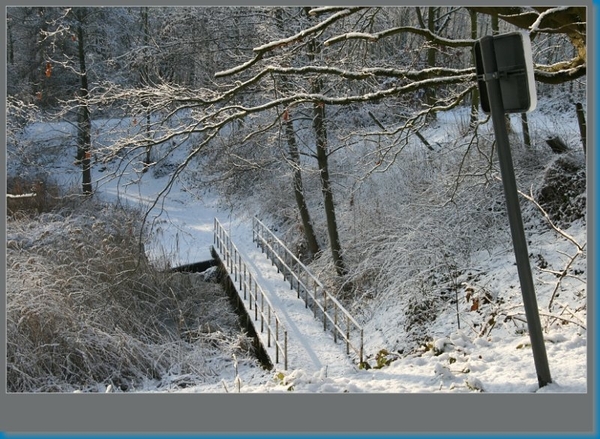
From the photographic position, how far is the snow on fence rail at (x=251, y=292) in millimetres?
4320

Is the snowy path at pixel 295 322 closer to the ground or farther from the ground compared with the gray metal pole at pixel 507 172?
closer to the ground

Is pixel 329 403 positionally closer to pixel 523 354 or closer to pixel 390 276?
pixel 523 354

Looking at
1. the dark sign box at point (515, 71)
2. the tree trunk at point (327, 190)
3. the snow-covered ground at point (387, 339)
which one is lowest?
the snow-covered ground at point (387, 339)

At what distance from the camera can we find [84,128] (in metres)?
4.34

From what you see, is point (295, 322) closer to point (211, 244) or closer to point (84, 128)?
point (211, 244)

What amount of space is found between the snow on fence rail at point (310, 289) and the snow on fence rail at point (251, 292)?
0.84 ft

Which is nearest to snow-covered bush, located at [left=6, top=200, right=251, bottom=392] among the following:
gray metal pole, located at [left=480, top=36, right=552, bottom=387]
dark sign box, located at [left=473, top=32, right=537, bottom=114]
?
gray metal pole, located at [left=480, top=36, right=552, bottom=387]

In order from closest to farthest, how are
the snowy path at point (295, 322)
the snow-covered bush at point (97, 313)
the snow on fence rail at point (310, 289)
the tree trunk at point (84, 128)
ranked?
the snow-covered bush at point (97, 313)
the snowy path at point (295, 322)
the tree trunk at point (84, 128)
the snow on fence rail at point (310, 289)

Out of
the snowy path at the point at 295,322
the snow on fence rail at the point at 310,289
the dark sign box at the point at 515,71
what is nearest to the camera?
the dark sign box at the point at 515,71

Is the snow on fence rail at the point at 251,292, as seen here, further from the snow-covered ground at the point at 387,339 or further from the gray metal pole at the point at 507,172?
the gray metal pole at the point at 507,172

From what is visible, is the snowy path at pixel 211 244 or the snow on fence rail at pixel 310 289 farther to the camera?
the snow on fence rail at pixel 310 289

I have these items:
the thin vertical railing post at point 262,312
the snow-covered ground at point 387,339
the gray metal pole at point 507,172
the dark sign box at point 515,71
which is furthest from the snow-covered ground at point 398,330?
the dark sign box at point 515,71

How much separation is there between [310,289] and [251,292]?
2.28 ft

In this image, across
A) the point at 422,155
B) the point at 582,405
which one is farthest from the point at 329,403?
the point at 422,155
